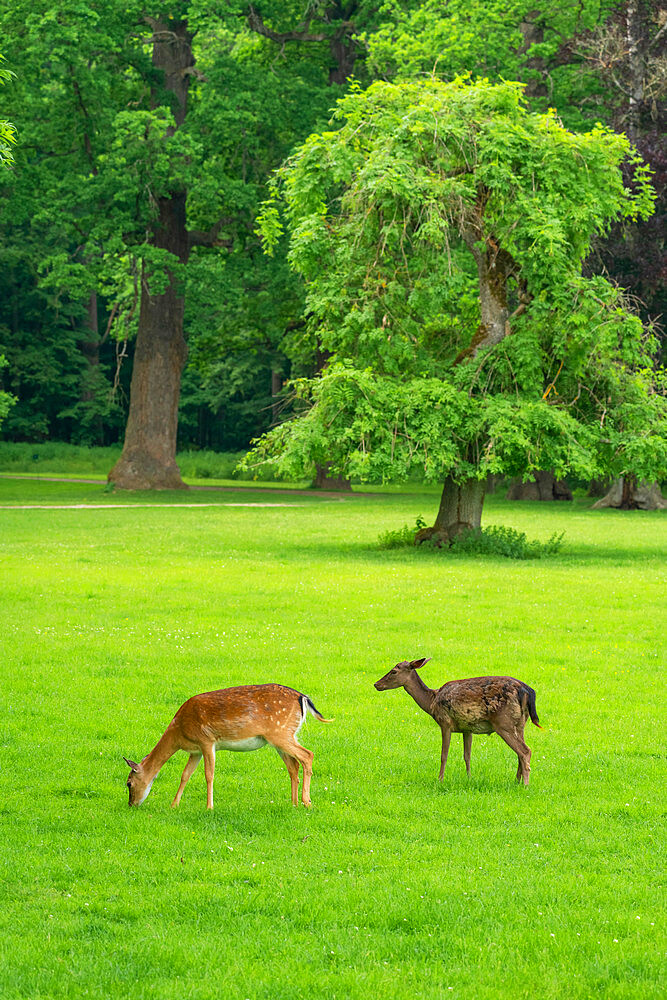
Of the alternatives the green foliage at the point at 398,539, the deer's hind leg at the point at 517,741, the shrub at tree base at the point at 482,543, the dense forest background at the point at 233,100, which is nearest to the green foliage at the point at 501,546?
the shrub at tree base at the point at 482,543

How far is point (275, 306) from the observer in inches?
2040

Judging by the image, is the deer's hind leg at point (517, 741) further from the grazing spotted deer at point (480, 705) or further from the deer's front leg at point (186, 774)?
the deer's front leg at point (186, 774)

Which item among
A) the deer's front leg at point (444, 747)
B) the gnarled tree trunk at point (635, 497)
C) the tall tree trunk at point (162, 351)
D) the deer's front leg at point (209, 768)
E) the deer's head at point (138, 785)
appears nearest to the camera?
the deer's front leg at point (209, 768)

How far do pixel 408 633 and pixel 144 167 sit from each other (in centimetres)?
3145

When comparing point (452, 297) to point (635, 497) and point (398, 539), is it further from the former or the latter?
point (635, 497)

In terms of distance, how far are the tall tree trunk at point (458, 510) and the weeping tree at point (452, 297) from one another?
3cm

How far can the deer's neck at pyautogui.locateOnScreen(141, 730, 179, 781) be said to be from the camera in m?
7.89

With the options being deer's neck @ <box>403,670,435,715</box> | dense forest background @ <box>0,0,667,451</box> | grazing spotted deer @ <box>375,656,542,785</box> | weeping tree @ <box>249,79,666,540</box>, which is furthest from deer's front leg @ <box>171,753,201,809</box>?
dense forest background @ <box>0,0,667,451</box>

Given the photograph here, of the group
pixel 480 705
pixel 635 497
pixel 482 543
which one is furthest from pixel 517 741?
pixel 635 497

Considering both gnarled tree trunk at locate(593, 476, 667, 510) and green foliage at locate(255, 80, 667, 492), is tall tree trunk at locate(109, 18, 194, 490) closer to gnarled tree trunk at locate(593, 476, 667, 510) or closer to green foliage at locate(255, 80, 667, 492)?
gnarled tree trunk at locate(593, 476, 667, 510)

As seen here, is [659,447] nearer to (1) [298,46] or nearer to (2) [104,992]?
(2) [104,992]

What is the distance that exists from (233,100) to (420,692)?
38.3 meters

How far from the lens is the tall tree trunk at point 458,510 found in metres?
26.6

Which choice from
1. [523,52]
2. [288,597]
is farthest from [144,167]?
[288,597]
